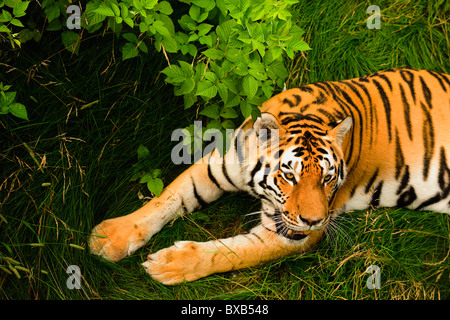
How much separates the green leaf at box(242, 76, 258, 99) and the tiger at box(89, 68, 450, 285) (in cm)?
18

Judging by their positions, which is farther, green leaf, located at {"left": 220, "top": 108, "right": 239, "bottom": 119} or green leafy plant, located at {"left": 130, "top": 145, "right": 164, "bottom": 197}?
green leafy plant, located at {"left": 130, "top": 145, "right": 164, "bottom": 197}

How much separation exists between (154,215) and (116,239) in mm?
234

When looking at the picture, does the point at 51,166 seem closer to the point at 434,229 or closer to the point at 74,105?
the point at 74,105

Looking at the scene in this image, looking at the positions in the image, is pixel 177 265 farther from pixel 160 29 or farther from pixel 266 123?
pixel 160 29

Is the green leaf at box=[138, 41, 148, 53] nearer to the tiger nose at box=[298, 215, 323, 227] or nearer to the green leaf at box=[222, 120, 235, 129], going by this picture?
the green leaf at box=[222, 120, 235, 129]

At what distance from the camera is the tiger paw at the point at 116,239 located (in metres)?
2.83

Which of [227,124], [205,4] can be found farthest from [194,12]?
[227,124]

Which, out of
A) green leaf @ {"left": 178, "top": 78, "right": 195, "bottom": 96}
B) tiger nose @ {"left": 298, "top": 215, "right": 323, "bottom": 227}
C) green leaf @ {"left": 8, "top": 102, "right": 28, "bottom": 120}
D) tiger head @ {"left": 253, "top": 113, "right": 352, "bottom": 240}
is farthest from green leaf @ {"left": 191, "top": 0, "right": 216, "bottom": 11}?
tiger nose @ {"left": 298, "top": 215, "right": 323, "bottom": 227}

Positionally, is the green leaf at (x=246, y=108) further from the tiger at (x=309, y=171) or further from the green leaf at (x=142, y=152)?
the green leaf at (x=142, y=152)

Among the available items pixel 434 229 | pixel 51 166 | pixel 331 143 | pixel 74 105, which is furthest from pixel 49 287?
pixel 434 229

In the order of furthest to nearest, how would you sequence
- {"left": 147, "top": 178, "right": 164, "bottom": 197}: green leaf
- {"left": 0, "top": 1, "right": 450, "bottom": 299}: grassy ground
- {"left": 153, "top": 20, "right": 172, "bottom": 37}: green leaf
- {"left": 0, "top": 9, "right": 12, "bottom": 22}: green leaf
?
{"left": 147, "top": 178, "right": 164, "bottom": 197}: green leaf
{"left": 0, "top": 1, "right": 450, "bottom": 299}: grassy ground
{"left": 153, "top": 20, "right": 172, "bottom": 37}: green leaf
{"left": 0, "top": 9, "right": 12, "bottom": 22}: green leaf

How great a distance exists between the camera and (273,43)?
2.54 meters

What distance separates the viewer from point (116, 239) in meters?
2.85

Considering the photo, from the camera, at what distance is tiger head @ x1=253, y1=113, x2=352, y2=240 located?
102 inches
